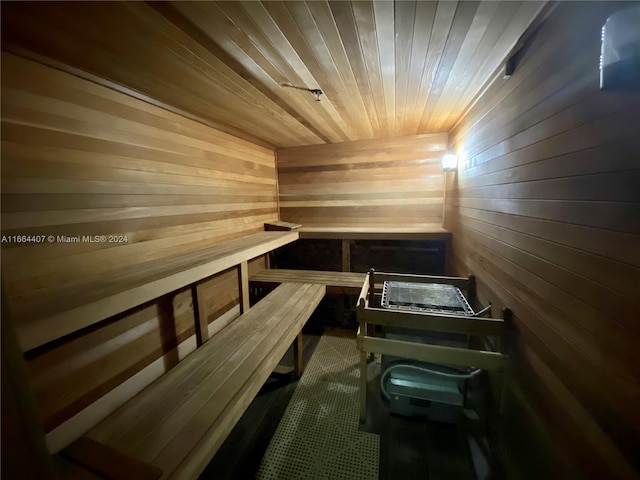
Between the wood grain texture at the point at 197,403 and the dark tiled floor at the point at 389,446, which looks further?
the dark tiled floor at the point at 389,446

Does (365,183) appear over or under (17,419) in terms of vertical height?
over

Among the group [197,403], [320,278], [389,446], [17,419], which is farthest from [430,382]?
[17,419]

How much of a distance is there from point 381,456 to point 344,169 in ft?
10.6

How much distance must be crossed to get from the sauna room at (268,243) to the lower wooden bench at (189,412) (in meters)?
0.01

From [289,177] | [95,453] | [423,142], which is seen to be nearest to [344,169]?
[289,177]

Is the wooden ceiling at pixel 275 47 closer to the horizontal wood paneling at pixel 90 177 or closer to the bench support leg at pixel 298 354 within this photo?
the horizontal wood paneling at pixel 90 177

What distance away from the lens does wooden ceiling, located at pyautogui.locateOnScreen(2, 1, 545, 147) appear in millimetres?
1081

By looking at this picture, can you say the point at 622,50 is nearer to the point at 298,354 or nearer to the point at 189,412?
the point at 189,412

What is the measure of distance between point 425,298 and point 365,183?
2.05m

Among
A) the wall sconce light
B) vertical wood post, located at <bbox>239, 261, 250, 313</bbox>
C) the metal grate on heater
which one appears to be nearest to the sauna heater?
the metal grate on heater

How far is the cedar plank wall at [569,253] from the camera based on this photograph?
72cm

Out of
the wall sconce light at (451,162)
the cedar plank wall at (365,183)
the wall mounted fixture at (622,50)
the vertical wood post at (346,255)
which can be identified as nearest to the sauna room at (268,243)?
the wall mounted fixture at (622,50)

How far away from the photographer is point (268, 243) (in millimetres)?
2707

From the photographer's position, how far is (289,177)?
389 centimetres
